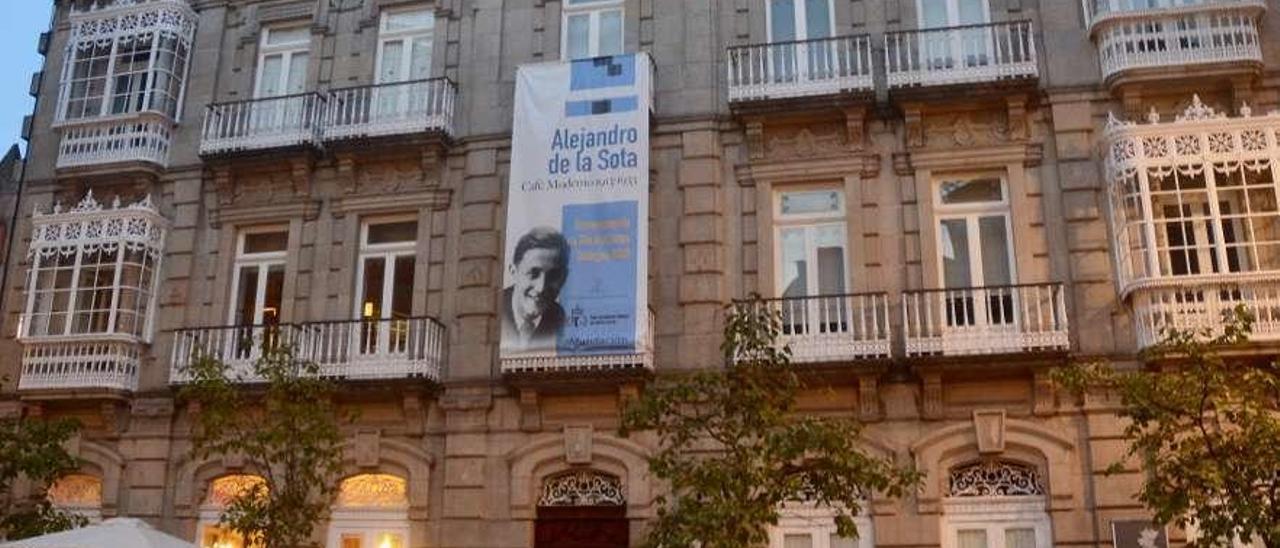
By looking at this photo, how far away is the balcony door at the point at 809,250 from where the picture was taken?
15.0 meters

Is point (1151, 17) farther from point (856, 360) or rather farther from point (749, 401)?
point (749, 401)

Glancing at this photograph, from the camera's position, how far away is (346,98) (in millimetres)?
17531

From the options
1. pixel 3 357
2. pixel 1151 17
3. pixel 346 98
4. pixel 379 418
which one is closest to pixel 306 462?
pixel 379 418

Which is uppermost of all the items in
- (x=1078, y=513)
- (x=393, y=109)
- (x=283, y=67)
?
(x=283, y=67)

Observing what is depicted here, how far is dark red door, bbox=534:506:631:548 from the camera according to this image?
1490cm

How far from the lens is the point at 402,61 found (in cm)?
1809

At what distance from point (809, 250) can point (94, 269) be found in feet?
36.3

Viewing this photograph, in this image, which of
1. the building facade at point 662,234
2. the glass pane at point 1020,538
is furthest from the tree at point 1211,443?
the glass pane at point 1020,538

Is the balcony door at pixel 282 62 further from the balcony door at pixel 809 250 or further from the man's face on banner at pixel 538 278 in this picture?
the balcony door at pixel 809 250

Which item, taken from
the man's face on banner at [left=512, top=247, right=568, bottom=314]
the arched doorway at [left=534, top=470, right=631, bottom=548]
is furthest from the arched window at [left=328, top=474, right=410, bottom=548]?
the man's face on banner at [left=512, top=247, right=568, bottom=314]

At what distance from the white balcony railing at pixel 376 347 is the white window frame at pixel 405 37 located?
420 centimetres

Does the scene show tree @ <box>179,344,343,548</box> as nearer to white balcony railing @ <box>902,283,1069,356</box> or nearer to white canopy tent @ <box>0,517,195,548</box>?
white canopy tent @ <box>0,517,195,548</box>

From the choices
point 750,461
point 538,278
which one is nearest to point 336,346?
point 538,278

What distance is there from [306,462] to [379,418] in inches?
114
